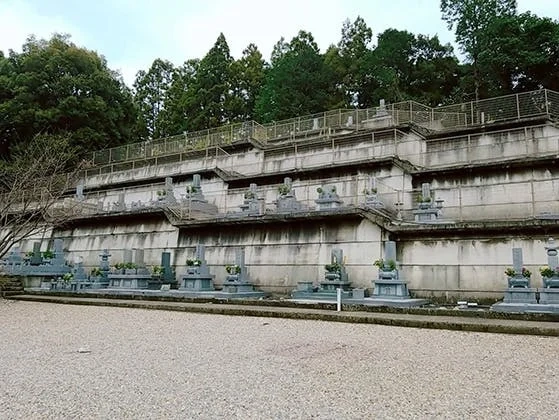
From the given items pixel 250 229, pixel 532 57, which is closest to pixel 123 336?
pixel 250 229

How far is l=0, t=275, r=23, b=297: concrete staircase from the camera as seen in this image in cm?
1827

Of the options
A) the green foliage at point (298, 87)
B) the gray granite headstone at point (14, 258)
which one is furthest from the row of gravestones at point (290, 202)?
the green foliage at point (298, 87)

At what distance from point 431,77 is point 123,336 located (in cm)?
3505

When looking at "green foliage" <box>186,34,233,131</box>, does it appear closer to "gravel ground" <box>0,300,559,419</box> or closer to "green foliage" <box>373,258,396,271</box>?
"green foliage" <box>373,258,396,271</box>

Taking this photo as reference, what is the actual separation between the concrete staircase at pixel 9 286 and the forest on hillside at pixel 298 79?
1843 cm

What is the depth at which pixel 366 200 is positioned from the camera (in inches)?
703

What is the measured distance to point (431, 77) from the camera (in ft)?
122

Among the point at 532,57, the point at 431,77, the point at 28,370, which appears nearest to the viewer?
the point at 28,370

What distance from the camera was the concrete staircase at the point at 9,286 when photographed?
18266mm

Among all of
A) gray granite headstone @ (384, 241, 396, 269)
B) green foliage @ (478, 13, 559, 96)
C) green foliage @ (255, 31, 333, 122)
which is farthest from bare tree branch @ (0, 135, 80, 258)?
green foliage @ (478, 13, 559, 96)

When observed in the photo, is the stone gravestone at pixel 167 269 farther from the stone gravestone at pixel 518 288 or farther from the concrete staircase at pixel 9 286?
the stone gravestone at pixel 518 288

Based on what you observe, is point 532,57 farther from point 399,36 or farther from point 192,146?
point 192,146

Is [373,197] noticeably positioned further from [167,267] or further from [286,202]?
[167,267]

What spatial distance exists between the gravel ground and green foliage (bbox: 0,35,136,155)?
30115mm
